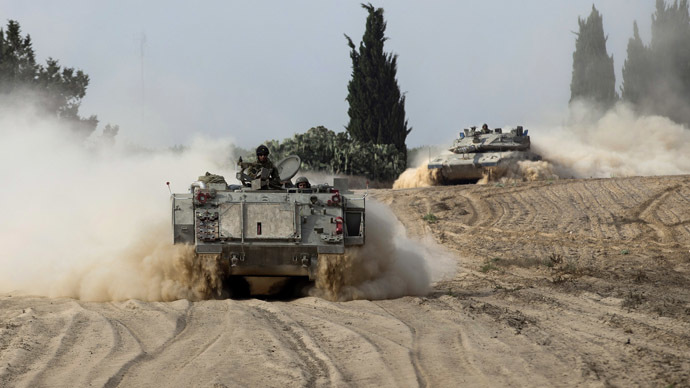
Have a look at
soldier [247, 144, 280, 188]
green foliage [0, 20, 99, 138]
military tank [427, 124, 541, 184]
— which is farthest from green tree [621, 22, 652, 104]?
soldier [247, 144, 280, 188]

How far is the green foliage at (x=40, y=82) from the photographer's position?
3453 cm

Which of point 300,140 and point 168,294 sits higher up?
point 300,140

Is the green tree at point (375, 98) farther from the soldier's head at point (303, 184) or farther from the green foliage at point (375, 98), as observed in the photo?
the soldier's head at point (303, 184)

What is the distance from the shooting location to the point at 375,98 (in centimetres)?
5169

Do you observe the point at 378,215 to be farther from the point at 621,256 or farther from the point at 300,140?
the point at 300,140

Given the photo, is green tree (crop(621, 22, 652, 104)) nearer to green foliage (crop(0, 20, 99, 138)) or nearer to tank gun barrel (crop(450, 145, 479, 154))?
tank gun barrel (crop(450, 145, 479, 154))

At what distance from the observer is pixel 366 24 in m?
52.8

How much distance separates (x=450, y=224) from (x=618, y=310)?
14.6 m

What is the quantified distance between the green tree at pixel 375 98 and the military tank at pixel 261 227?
38.7 meters

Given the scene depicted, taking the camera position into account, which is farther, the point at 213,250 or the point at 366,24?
the point at 366,24

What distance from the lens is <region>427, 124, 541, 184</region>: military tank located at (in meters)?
35.5

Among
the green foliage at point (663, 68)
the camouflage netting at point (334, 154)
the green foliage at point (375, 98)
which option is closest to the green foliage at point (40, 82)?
the camouflage netting at point (334, 154)

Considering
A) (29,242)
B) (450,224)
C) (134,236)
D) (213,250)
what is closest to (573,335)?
(213,250)

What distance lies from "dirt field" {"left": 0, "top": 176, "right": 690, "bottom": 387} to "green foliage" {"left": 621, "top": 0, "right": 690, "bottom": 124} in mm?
61672
